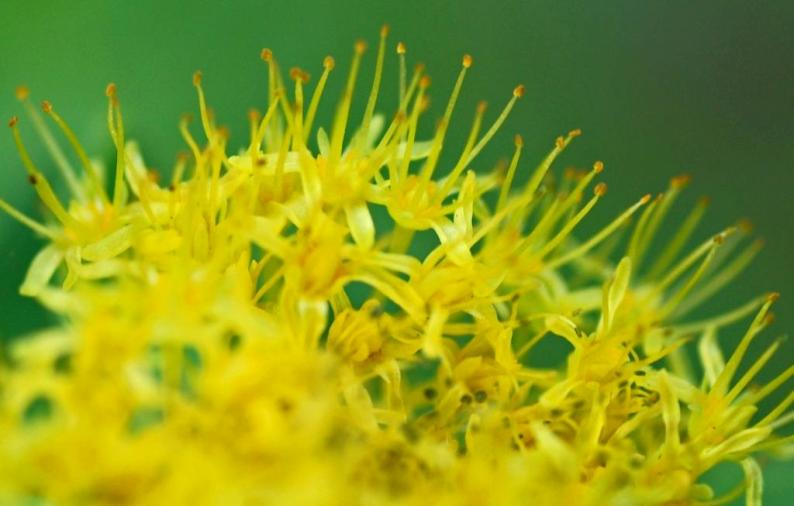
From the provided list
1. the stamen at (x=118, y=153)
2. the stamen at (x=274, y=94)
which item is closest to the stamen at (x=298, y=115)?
the stamen at (x=274, y=94)

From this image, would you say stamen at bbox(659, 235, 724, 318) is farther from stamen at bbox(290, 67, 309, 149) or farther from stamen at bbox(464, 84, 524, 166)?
stamen at bbox(290, 67, 309, 149)

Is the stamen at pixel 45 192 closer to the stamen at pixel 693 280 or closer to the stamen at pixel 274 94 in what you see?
the stamen at pixel 274 94

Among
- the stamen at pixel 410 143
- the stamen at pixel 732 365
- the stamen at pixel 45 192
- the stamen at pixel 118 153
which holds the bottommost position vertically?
the stamen at pixel 45 192

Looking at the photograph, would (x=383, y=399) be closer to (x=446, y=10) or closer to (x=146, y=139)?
(x=146, y=139)

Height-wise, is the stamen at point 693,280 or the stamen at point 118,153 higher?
the stamen at point 693,280

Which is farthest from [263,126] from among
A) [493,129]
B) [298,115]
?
[493,129]

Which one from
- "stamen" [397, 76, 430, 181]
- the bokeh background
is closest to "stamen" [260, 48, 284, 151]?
"stamen" [397, 76, 430, 181]

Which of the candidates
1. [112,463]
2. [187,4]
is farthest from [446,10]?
[112,463]

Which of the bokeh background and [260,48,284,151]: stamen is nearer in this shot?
[260,48,284,151]: stamen
